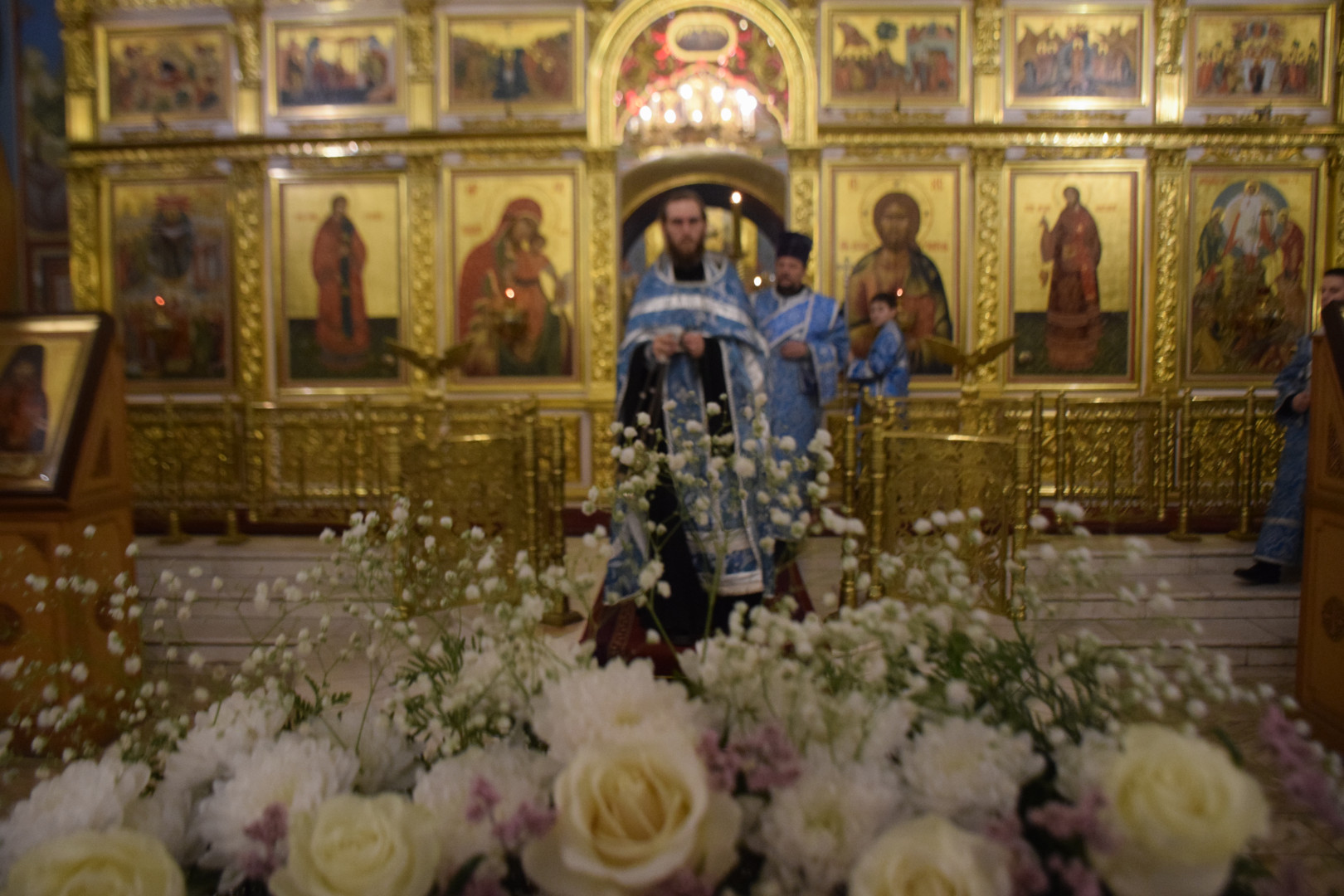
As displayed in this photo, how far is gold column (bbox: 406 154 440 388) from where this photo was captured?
10.0 metres

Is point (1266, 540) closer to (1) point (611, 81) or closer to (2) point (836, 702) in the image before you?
(2) point (836, 702)

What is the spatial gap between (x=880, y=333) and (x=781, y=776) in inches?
302

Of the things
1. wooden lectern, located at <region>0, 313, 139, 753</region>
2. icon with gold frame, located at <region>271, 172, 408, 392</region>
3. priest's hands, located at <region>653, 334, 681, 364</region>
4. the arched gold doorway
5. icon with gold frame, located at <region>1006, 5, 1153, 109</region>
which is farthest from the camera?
the arched gold doorway

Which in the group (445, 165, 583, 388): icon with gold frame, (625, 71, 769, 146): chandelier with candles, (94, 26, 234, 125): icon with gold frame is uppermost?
(94, 26, 234, 125): icon with gold frame

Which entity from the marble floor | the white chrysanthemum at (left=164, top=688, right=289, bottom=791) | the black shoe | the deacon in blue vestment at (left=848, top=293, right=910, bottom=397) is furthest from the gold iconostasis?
the white chrysanthemum at (left=164, top=688, right=289, bottom=791)

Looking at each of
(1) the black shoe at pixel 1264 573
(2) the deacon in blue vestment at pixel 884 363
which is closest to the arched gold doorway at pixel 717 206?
(2) the deacon in blue vestment at pixel 884 363

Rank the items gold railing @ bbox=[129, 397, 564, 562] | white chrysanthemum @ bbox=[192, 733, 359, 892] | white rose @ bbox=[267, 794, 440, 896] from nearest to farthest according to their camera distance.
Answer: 1. white rose @ bbox=[267, 794, 440, 896]
2. white chrysanthemum @ bbox=[192, 733, 359, 892]
3. gold railing @ bbox=[129, 397, 564, 562]

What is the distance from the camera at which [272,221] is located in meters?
10.2

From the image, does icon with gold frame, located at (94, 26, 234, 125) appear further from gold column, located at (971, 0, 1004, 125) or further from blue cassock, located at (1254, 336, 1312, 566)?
blue cassock, located at (1254, 336, 1312, 566)

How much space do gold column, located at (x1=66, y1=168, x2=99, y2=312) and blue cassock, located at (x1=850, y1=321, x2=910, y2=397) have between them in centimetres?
891

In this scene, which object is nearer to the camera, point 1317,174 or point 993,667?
point 993,667

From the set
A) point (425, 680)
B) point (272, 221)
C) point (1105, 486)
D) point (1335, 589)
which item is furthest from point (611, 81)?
point (425, 680)

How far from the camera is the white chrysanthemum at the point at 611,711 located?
76 cm

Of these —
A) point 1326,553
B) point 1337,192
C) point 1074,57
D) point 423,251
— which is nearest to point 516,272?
point 423,251
